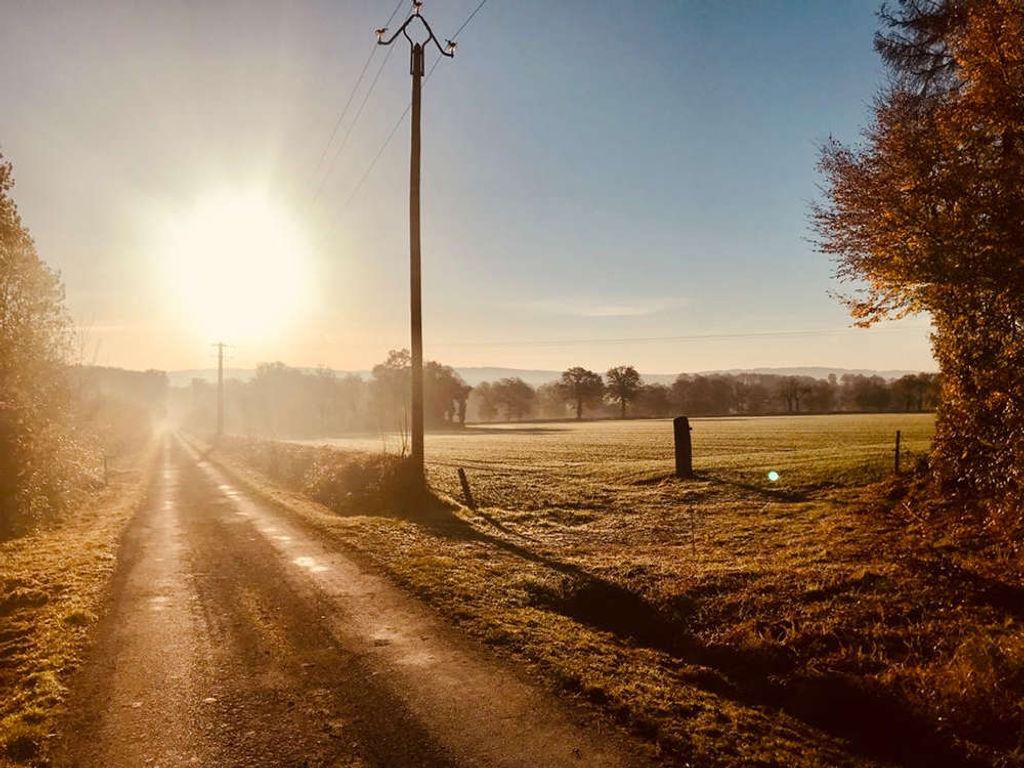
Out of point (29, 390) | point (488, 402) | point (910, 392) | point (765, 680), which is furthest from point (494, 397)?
point (765, 680)

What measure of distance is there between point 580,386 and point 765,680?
134 m

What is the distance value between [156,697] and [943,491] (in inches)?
652

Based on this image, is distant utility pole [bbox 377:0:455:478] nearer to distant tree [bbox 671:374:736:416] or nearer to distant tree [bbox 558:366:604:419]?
distant tree [bbox 558:366:604:419]

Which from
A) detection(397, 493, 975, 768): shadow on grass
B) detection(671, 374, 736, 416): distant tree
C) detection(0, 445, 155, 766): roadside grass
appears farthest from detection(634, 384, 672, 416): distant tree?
detection(397, 493, 975, 768): shadow on grass

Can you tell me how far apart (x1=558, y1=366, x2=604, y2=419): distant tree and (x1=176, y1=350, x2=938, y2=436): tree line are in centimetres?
24

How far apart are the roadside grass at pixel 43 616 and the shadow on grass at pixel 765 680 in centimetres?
640

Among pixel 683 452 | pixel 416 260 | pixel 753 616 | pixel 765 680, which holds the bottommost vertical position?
pixel 765 680

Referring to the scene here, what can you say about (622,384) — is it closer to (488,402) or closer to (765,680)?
(488,402)

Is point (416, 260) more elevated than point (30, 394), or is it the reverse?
point (416, 260)

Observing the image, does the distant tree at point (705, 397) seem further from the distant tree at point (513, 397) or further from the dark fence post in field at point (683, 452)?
the dark fence post in field at point (683, 452)

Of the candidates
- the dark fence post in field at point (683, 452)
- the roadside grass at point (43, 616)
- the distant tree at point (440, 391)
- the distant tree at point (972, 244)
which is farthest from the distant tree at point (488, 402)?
the distant tree at point (972, 244)

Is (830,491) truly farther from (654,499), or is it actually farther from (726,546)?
(726,546)

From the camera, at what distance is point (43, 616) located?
8.73 m

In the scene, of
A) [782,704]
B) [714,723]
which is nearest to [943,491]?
[782,704]
